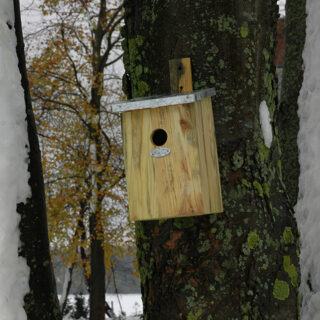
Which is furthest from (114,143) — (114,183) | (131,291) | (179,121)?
(131,291)

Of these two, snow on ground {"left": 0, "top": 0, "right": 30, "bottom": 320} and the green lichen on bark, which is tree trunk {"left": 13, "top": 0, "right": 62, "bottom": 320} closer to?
snow on ground {"left": 0, "top": 0, "right": 30, "bottom": 320}

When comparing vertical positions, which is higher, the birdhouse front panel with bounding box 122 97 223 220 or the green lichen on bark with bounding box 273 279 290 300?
the birdhouse front panel with bounding box 122 97 223 220

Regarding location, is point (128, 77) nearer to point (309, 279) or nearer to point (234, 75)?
point (234, 75)

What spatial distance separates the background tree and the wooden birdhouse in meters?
7.85

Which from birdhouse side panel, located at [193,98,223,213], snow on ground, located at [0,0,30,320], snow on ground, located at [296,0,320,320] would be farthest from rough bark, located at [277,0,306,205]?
snow on ground, located at [0,0,30,320]

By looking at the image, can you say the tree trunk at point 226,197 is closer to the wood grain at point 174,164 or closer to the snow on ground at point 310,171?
the wood grain at point 174,164

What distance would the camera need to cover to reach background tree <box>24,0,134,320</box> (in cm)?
1041

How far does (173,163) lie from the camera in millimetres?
2277

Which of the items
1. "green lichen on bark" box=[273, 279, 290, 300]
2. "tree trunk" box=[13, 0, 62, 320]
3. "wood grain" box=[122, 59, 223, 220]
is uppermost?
"wood grain" box=[122, 59, 223, 220]

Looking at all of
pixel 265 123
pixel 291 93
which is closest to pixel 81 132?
pixel 291 93

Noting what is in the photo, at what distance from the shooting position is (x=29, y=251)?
8.98 feet

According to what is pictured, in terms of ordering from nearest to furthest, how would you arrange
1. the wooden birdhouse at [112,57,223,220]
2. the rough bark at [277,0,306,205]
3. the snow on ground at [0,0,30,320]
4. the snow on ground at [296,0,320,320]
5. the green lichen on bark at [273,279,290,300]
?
the wooden birdhouse at [112,57,223,220] < the green lichen on bark at [273,279,290,300] < the snow on ground at [0,0,30,320] < the snow on ground at [296,0,320,320] < the rough bark at [277,0,306,205]

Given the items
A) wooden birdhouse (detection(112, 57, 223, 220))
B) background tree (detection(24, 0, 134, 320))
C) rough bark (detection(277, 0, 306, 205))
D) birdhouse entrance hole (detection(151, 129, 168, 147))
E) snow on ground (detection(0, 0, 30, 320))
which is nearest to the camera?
wooden birdhouse (detection(112, 57, 223, 220))

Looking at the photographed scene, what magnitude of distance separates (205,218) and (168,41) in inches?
37.2
